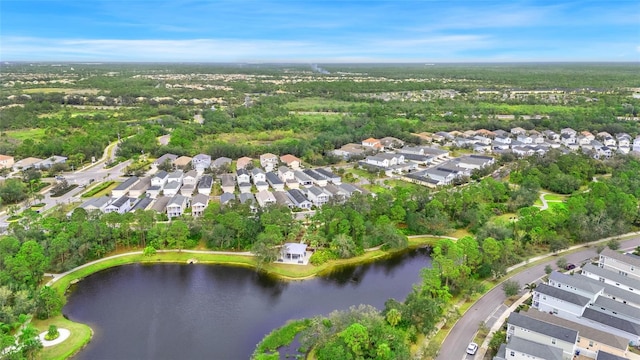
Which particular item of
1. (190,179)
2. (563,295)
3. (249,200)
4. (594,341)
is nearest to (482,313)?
(563,295)

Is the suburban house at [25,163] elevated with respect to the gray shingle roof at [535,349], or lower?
elevated

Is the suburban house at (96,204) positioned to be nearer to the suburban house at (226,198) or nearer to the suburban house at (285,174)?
the suburban house at (226,198)

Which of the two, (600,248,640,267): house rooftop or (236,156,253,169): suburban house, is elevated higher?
(236,156,253,169): suburban house

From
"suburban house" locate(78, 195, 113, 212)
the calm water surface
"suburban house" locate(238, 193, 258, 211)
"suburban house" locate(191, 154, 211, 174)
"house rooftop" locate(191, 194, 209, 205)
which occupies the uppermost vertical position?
"suburban house" locate(191, 154, 211, 174)

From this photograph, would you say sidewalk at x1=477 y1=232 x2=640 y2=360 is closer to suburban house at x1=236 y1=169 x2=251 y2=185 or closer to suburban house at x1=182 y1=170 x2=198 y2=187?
suburban house at x1=236 y1=169 x2=251 y2=185

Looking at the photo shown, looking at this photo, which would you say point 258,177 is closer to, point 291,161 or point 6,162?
point 291,161

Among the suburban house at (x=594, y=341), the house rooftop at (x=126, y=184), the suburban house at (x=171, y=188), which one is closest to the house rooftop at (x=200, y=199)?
the suburban house at (x=171, y=188)

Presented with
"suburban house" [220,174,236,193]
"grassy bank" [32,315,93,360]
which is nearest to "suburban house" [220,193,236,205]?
"suburban house" [220,174,236,193]
